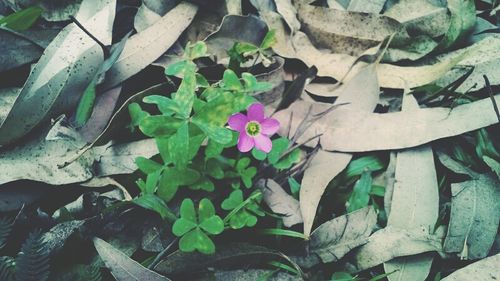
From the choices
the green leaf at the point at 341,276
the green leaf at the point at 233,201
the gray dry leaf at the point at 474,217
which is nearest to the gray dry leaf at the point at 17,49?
the green leaf at the point at 233,201

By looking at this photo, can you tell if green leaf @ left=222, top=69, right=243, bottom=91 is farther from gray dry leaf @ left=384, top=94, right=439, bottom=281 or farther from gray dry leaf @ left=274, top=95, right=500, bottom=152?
gray dry leaf @ left=384, top=94, right=439, bottom=281

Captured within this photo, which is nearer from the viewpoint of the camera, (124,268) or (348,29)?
(124,268)

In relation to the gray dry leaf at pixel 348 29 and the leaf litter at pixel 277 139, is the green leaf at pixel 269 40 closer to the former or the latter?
the leaf litter at pixel 277 139

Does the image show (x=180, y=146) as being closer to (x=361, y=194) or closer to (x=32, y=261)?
(x=32, y=261)

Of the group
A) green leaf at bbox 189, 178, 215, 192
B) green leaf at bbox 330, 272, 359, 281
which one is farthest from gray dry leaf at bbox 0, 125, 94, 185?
green leaf at bbox 330, 272, 359, 281

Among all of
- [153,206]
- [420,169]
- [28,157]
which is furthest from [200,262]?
[420,169]

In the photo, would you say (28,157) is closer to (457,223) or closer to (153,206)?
(153,206)

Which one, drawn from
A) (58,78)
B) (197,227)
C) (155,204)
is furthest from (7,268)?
(58,78)
